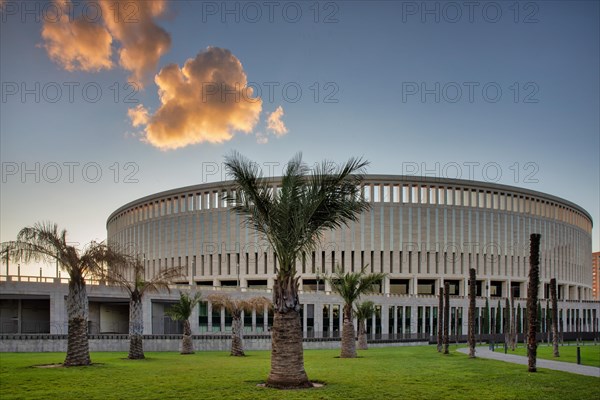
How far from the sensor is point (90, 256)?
1143 inches

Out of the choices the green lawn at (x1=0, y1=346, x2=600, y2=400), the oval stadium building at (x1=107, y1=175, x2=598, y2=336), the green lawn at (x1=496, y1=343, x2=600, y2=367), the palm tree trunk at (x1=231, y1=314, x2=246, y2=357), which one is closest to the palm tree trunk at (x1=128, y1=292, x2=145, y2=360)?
the green lawn at (x1=0, y1=346, x2=600, y2=400)

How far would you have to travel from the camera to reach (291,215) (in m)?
21.4

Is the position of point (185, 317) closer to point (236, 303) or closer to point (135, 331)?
point (236, 303)

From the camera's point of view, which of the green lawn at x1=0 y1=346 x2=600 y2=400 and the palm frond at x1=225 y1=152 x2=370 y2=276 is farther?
the palm frond at x1=225 y1=152 x2=370 y2=276

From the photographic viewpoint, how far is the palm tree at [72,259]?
91.0 ft

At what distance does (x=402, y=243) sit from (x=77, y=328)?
79688mm

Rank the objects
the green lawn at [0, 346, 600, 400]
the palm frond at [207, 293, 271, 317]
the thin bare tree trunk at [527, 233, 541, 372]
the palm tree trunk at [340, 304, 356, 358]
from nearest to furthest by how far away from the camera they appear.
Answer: the green lawn at [0, 346, 600, 400] → the thin bare tree trunk at [527, 233, 541, 372] → the palm tree trunk at [340, 304, 356, 358] → the palm frond at [207, 293, 271, 317]

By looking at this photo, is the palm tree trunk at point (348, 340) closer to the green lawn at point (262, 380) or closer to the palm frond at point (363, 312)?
the palm frond at point (363, 312)

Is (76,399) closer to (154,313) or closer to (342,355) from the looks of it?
(342,355)

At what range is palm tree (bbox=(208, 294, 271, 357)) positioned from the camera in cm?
4084

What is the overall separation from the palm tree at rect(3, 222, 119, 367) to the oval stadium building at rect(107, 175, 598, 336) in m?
66.5

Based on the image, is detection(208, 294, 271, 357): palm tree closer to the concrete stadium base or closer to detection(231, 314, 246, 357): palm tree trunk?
detection(231, 314, 246, 357): palm tree trunk

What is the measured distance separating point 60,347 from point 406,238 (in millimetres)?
71686

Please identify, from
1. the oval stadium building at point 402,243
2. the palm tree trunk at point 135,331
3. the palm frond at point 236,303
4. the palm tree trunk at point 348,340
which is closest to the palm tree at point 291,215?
the palm tree trunk at point 135,331
